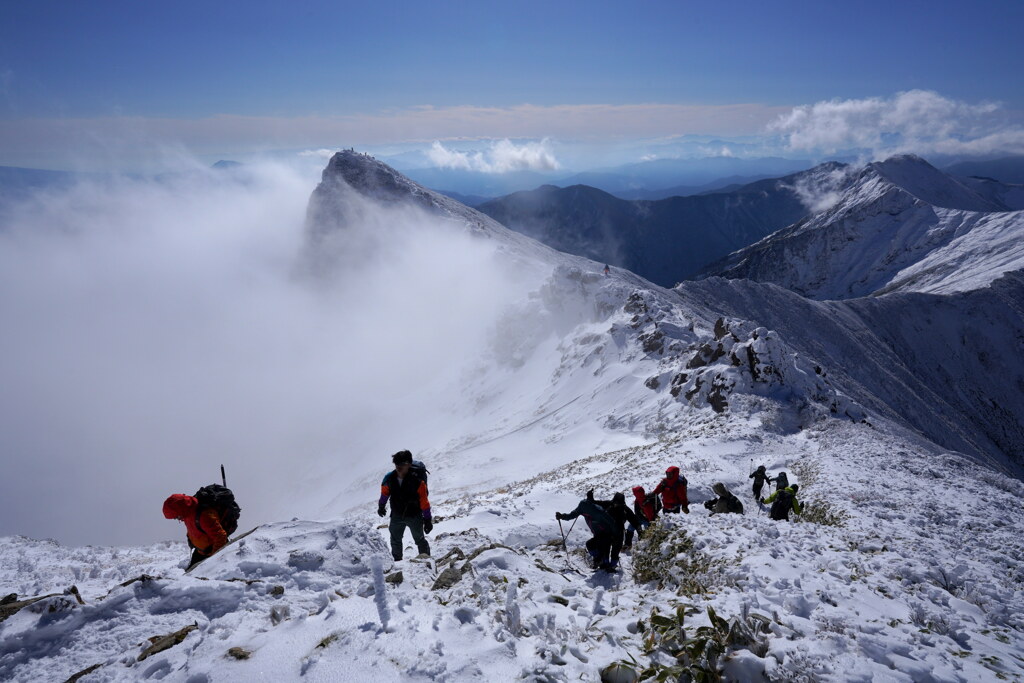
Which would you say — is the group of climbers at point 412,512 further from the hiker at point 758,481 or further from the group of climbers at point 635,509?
the hiker at point 758,481

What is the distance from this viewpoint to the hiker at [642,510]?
428 inches

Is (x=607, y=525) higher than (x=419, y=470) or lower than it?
lower

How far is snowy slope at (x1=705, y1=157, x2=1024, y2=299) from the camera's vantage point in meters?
126

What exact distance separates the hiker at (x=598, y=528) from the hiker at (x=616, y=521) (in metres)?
0.06

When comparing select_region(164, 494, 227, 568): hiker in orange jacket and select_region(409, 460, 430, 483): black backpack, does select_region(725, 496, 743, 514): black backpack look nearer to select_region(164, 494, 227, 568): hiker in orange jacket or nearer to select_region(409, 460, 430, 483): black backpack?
select_region(409, 460, 430, 483): black backpack

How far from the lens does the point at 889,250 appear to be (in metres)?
164

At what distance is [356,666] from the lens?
17.4ft

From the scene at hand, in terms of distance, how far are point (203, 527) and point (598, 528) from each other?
7080 millimetres

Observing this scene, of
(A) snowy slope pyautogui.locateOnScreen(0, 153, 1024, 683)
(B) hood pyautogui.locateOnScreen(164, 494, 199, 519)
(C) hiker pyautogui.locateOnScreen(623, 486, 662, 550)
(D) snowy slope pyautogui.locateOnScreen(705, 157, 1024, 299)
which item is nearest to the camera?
(A) snowy slope pyautogui.locateOnScreen(0, 153, 1024, 683)

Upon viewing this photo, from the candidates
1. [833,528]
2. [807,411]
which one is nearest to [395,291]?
[807,411]

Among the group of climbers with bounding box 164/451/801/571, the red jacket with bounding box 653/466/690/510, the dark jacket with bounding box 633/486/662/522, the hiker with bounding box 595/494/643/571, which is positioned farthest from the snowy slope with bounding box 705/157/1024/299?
the hiker with bounding box 595/494/643/571

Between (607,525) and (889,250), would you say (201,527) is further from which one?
(889,250)

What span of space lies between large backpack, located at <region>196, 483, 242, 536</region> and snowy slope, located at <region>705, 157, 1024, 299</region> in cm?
14250

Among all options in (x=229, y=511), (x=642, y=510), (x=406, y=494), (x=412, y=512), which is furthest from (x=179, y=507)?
(x=642, y=510)
